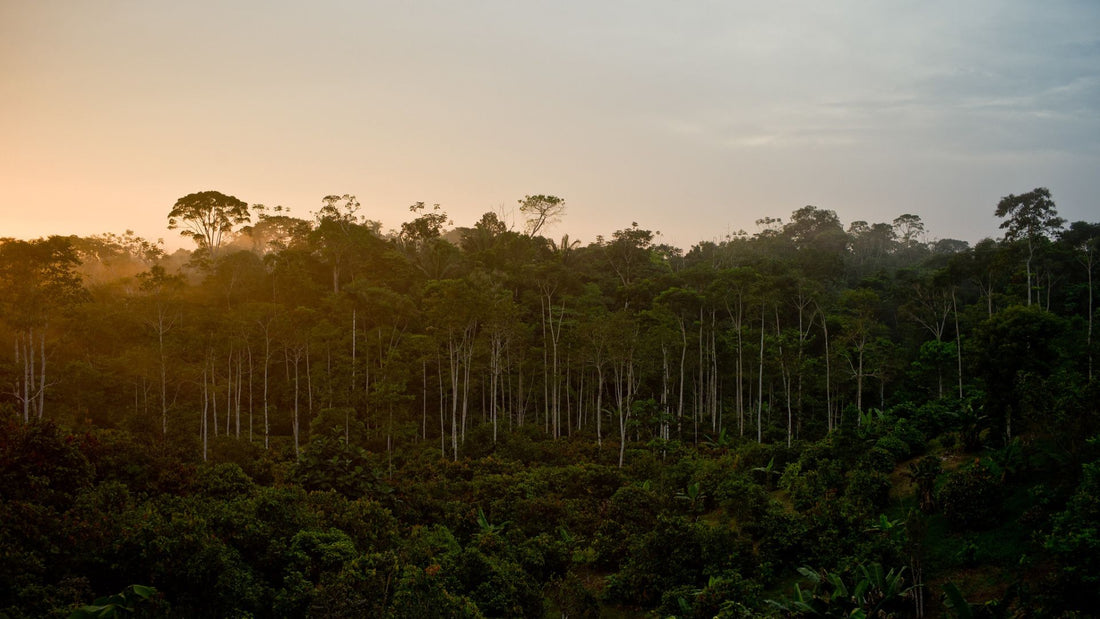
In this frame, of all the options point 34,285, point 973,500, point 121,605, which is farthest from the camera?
point 34,285

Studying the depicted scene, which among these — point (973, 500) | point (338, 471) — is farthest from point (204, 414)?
point (973, 500)

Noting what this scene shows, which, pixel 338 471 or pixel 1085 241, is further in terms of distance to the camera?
pixel 1085 241

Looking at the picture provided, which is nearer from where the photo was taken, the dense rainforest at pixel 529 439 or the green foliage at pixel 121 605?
the green foliage at pixel 121 605

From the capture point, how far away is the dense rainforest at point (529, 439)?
42.2 ft

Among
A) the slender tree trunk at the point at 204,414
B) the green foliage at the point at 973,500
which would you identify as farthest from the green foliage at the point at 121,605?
the green foliage at the point at 973,500

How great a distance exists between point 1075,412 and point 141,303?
34.8 meters

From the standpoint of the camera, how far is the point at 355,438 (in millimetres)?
29984

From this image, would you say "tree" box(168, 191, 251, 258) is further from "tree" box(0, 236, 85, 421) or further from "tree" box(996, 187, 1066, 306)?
"tree" box(996, 187, 1066, 306)

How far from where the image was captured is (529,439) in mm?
32406

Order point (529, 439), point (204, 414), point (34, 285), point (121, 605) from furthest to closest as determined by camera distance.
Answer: point (529, 439), point (204, 414), point (34, 285), point (121, 605)

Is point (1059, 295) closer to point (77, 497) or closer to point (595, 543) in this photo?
point (595, 543)

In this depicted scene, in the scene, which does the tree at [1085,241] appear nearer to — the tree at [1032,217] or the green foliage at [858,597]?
the tree at [1032,217]

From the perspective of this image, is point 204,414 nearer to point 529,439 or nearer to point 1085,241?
point 529,439

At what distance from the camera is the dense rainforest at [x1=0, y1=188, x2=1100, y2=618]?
12.9 m
